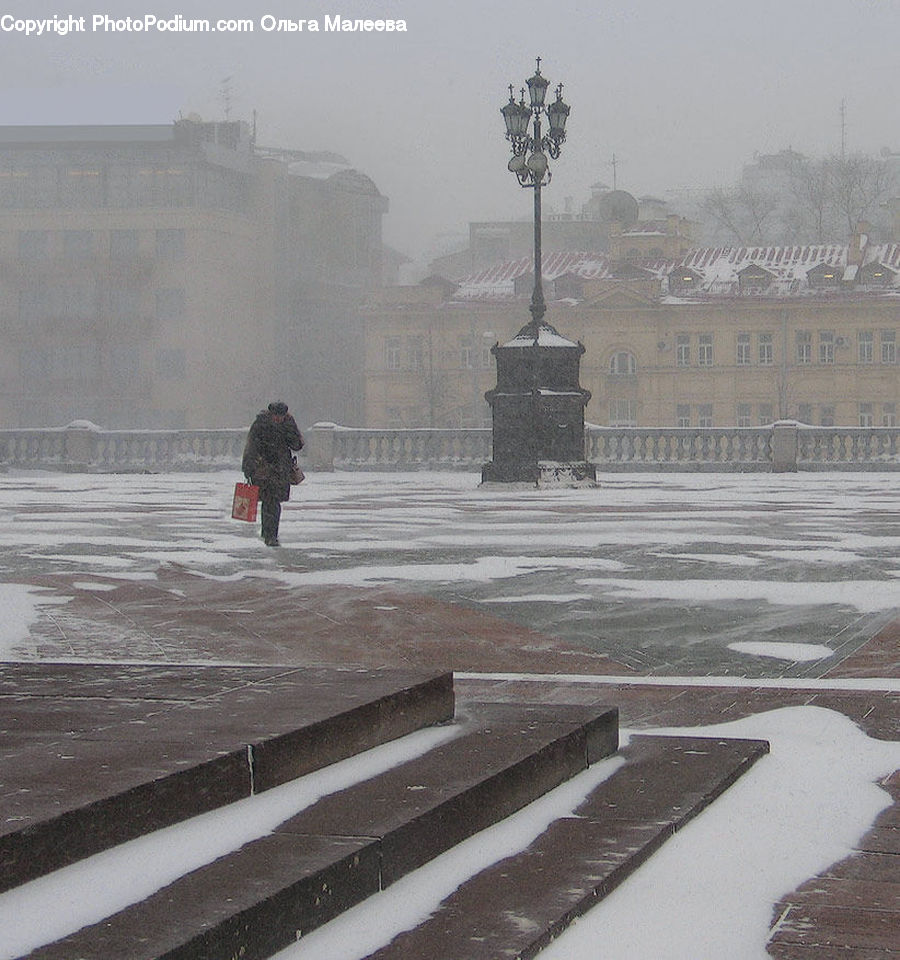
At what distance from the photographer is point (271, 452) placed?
14.3 m

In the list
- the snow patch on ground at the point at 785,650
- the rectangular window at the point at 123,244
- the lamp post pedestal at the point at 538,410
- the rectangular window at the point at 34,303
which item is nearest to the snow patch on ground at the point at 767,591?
the snow patch on ground at the point at 785,650

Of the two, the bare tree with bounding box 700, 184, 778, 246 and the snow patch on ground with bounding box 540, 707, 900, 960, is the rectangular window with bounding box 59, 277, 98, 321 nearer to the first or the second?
the bare tree with bounding box 700, 184, 778, 246

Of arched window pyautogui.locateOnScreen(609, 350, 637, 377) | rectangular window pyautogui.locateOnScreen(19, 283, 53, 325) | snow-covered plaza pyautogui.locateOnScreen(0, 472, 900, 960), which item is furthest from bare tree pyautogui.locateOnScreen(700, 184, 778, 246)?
snow-covered plaza pyautogui.locateOnScreen(0, 472, 900, 960)

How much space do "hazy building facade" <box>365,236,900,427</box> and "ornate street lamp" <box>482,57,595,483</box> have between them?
50.8 meters

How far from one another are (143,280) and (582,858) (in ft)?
254

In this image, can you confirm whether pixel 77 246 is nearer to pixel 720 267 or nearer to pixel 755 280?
pixel 720 267

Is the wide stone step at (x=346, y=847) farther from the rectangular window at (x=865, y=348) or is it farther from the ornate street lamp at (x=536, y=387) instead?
the rectangular window at (x=865, y=348)

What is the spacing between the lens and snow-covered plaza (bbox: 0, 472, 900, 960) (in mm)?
3549

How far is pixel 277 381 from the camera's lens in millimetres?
82688

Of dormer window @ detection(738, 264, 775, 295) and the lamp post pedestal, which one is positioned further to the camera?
dormer window @ detection(738, 264, 775, 295)

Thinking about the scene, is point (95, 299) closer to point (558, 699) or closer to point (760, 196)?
point (760, 196)

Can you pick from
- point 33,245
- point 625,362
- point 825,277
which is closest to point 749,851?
point 825,277

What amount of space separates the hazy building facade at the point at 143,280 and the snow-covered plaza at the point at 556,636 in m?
60.4

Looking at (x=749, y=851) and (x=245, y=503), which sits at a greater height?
(x=245, y=503)
